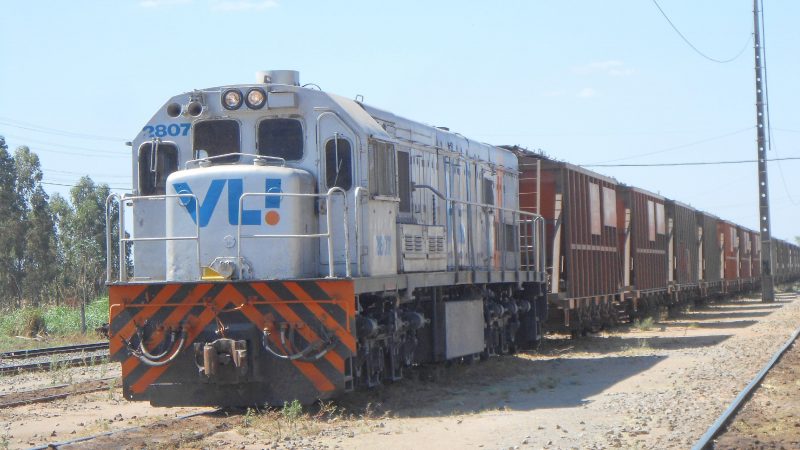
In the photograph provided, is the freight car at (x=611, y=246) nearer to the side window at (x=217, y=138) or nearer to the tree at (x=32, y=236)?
the side window at (x=217, y=138)

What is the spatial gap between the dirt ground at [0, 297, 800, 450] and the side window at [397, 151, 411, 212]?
7.08 feet

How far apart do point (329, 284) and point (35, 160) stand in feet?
169

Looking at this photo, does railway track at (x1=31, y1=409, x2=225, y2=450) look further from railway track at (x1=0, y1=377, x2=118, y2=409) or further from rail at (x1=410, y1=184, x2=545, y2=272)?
rail at (x1=410, y1=184, x2=545, y2=272)

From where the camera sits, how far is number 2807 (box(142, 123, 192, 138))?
11688mm

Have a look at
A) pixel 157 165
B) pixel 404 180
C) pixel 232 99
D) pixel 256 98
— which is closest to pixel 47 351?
pixel 157 165

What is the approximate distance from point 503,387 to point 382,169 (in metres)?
3.43

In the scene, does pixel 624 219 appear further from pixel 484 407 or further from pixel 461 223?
pixel 484 407

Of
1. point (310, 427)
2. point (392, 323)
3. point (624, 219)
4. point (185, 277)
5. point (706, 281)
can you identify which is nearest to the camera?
point (310, 427)

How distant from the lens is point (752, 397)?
12211 millimetres

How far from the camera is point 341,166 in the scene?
11.2 meters

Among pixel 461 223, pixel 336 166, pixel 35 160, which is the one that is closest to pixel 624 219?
→ pixel 461 223

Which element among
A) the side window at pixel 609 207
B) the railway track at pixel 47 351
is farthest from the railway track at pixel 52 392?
the side window at pixel 609 207

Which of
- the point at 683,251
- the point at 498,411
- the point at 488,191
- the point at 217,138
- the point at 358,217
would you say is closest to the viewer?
the point at 358,217

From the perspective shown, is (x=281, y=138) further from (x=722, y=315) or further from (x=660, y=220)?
(x=722, y=315)
